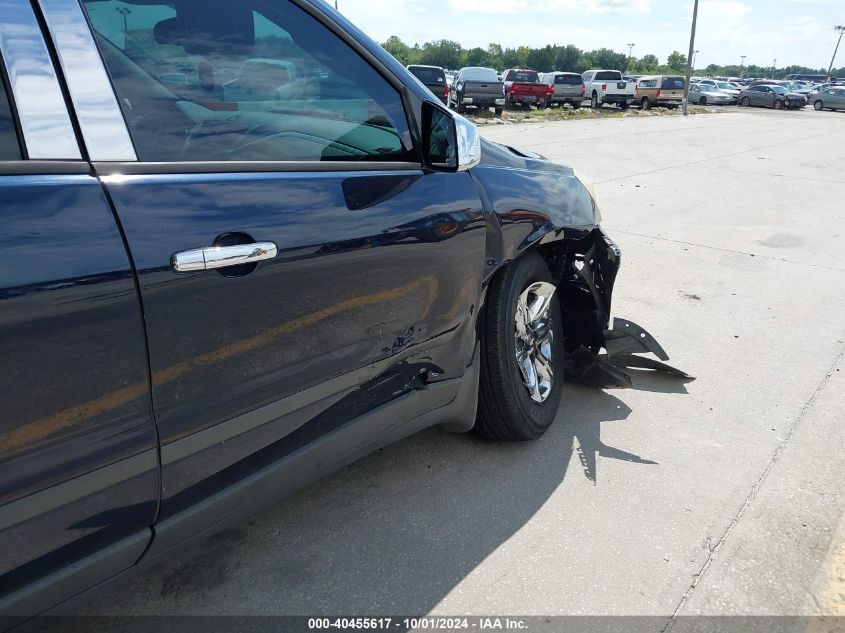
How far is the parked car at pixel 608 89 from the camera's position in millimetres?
35094

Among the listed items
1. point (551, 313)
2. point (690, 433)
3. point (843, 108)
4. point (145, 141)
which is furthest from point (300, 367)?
point (843, 108)

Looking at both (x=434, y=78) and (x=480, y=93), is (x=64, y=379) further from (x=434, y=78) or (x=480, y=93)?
(x=480, y=93)

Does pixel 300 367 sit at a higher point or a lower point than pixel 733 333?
higher

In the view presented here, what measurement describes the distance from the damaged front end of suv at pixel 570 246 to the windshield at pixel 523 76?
94.2 ft

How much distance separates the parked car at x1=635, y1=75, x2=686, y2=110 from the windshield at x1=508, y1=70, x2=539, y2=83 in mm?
8088

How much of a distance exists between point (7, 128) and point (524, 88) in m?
30.7

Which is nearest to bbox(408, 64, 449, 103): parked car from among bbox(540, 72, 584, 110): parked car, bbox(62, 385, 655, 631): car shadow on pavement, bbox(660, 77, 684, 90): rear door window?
bbox(540, 72, 584, 110): parked car

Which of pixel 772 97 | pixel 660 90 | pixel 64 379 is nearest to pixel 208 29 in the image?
pixel 64 379

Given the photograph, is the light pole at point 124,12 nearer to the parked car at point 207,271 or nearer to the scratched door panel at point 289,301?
the parked car at point 207,271

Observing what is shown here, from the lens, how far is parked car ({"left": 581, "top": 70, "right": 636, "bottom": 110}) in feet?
115

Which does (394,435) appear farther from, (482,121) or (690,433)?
(482,121)

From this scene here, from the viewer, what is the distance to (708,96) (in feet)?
141

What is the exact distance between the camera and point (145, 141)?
1692 millimetres

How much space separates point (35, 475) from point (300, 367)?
73cm
